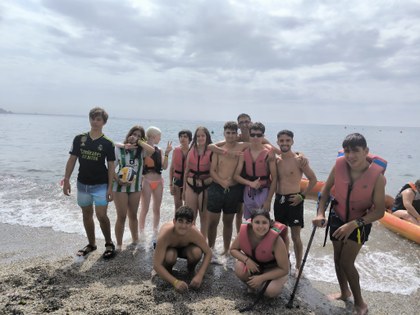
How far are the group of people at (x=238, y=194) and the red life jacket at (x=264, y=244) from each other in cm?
1

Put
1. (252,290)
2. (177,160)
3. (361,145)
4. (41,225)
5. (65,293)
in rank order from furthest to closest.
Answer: (41,225), (177,160), (252,290), (65,293), (361,145)

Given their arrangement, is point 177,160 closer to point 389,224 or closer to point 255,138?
point 255,138

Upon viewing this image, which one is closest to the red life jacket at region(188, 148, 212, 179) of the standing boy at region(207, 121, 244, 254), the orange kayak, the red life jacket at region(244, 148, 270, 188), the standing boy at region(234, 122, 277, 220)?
the standing boy at region(207, 121, 244, 254)

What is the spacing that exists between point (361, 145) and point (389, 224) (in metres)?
4.79

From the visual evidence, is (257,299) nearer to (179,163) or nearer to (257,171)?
(257,171)

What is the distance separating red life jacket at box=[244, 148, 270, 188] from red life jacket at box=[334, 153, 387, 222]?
1.07 meters

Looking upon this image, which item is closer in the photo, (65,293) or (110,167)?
(65,293)

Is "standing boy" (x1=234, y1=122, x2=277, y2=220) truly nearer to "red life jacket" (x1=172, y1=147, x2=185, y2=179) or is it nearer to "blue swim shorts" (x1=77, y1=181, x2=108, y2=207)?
"red life jacket" (x1=172, y1=147, x2=185, y2=179)

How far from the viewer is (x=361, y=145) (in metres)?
3.17

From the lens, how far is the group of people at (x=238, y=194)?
3430 mm

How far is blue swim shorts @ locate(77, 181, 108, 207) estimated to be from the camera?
14.5 feet

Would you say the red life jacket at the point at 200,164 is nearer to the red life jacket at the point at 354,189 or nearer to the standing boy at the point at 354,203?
the standing boy at the point at 354,203

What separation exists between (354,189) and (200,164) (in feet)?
7.31

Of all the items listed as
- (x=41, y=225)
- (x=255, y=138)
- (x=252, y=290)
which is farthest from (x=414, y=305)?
(x=41, y=225)
